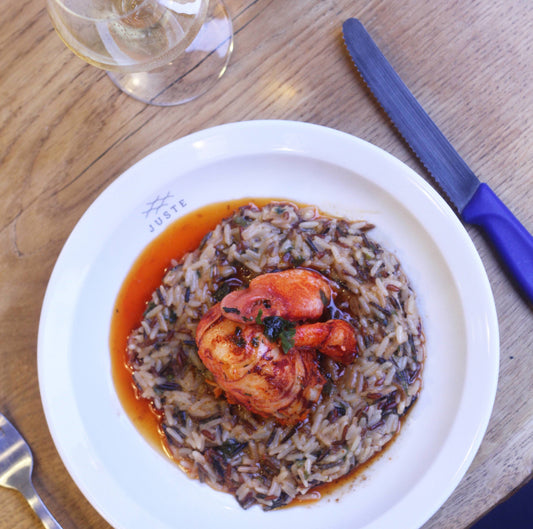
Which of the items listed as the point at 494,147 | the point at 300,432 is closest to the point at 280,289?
the point at 300,432

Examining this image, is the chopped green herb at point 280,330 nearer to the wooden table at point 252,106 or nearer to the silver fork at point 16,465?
the wooden table at point 252,106

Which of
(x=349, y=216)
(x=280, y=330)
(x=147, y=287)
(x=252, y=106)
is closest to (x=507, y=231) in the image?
(x=349, y=216)

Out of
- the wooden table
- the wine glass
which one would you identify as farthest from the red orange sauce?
the wine glass

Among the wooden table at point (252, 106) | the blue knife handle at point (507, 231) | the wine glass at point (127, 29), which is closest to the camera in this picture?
the wine glass at point (127, 29)

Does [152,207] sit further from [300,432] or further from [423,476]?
[423,476]

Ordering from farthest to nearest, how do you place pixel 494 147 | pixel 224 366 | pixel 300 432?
pixel 494 147
pixel 300 432
pixel 224 366

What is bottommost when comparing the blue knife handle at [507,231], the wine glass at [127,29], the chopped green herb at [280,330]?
the blue knife handle at [507,231]

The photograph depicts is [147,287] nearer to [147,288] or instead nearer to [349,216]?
[147,288]

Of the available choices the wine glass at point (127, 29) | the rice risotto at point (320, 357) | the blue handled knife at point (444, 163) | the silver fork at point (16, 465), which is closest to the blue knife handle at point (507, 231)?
the blue handled knife at point (444, 163)
